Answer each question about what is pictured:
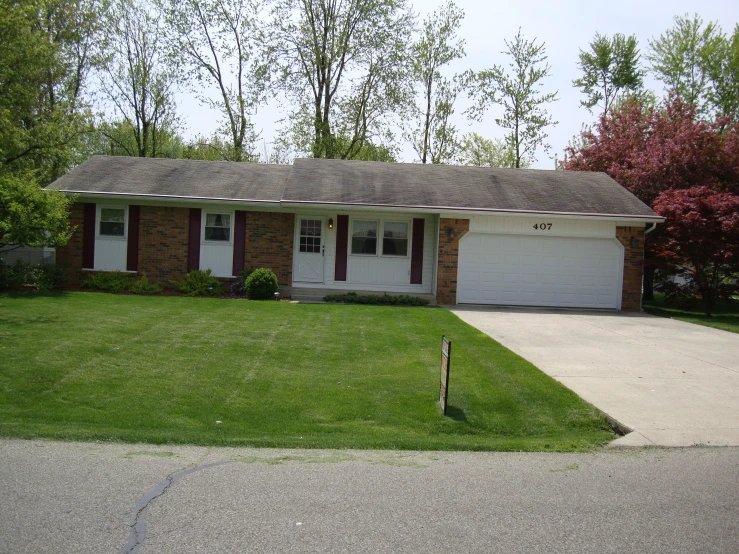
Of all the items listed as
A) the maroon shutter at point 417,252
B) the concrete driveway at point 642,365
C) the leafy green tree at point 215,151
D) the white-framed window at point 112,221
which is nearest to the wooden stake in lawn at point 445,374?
the concrete driveway at point 642,365

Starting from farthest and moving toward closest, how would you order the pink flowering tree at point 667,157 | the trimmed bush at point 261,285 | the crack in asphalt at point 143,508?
the pink flowering tree at point 667,157, the trimmed bush at point 261,285, the crack in asphalt at point 143,508

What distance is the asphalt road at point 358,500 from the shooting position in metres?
4.22

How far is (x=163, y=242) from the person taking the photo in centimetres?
1956

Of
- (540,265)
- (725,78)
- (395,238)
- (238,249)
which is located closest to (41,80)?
(238,249)

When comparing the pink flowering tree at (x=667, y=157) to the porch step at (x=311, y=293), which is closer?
the porch step at (x=311, y=293)

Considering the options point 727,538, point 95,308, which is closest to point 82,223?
point 95,308

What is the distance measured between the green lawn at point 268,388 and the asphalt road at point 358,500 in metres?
0.62

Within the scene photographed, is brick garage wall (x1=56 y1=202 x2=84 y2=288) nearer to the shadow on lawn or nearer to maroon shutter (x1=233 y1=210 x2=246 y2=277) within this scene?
maroon shutter (x1=233 y1=210 x2=246 y2=277)

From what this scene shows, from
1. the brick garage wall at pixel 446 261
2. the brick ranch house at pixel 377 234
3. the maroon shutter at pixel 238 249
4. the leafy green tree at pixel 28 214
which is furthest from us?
the maroon shutter at pixel 238 249

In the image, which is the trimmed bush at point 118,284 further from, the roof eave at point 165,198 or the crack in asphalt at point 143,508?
the crack in asphalt at point 143,508

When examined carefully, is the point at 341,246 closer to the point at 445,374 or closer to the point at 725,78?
the point at 445,374

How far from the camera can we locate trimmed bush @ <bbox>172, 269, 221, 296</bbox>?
18719 millimetres

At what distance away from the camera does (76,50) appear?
34.8m

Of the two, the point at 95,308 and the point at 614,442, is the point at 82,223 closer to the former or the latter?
the point at 95,308
